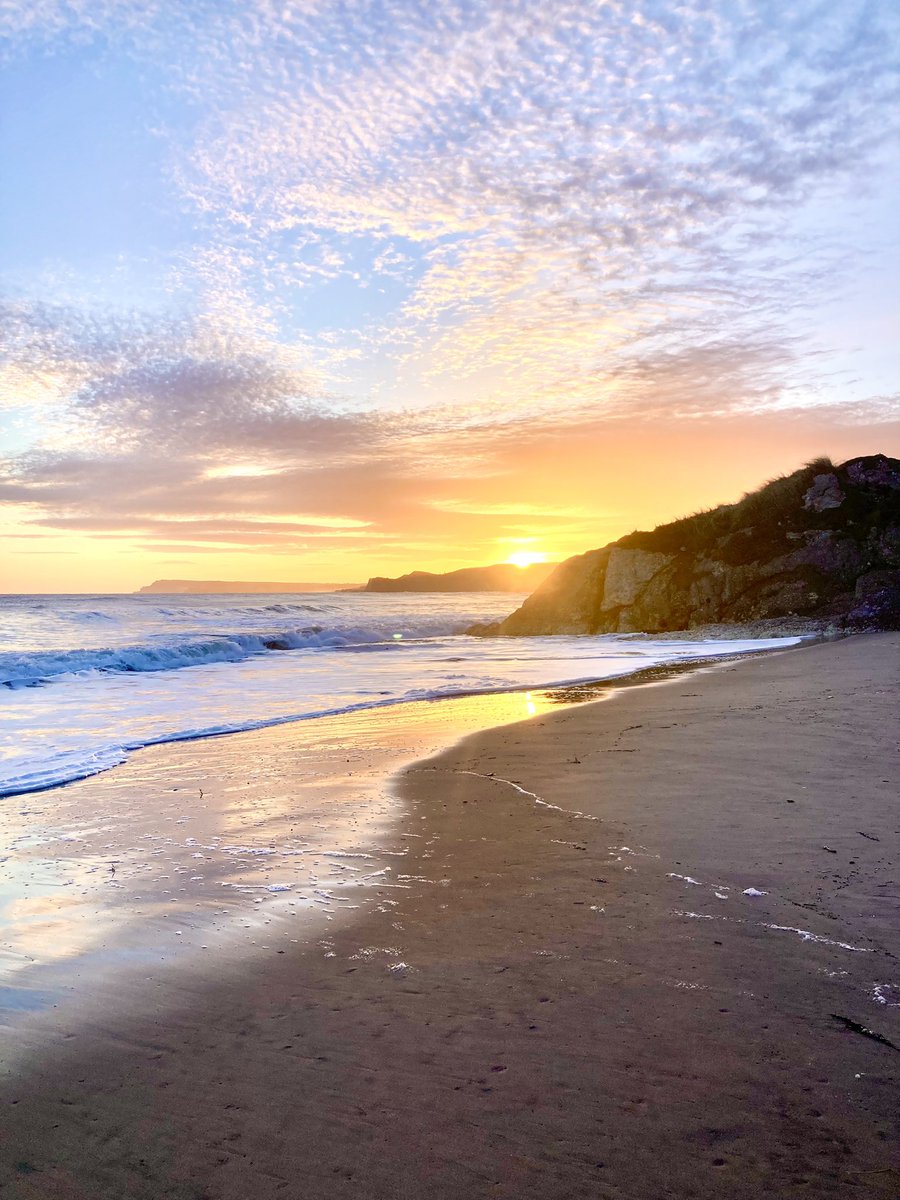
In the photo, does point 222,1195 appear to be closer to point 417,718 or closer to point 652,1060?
point 652,1060

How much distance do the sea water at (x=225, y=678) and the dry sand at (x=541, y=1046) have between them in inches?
197

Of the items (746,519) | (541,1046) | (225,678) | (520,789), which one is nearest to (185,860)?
(520,789)

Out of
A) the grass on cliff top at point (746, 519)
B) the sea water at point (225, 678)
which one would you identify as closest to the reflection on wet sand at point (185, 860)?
the sea water at point (225, 678)

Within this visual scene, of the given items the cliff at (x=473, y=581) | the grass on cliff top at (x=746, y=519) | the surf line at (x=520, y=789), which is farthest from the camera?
the cliff at (x=473, y=581)

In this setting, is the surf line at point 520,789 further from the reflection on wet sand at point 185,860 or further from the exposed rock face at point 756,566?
the exposed rock face at point 756,566

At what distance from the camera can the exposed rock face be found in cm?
2455

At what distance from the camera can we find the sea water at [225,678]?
949 cm

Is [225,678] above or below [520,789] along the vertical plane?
above

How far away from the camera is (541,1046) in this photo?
102 inches

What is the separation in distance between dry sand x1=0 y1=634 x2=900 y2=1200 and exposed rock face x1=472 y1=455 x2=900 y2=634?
2049 cm

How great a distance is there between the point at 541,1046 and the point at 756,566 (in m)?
Result: 25.8

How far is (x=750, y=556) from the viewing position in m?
26.5

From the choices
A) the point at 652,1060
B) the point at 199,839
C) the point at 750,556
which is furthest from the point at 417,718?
the point at 750,556

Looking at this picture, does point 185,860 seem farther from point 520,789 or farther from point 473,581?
point 473,581
